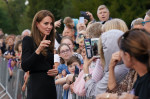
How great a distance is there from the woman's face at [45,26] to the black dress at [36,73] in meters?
0.22

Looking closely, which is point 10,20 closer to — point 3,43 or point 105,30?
point 3,43

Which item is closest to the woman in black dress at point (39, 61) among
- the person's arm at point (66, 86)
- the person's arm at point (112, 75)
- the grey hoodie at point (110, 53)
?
the person's arm at point (66, 86)

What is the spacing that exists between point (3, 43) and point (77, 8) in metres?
30.8

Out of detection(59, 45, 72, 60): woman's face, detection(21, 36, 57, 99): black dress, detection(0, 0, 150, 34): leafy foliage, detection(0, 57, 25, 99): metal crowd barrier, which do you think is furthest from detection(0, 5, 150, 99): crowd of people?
detection(0, 0, 150, 34): leafy foliage

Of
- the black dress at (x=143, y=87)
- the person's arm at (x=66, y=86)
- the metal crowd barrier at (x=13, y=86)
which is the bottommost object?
the metal crowd barrier at (x=13, y=86)

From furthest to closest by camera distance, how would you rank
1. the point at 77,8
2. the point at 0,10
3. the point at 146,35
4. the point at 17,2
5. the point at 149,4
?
1. the point at 17,2
2. the point at 0,10
3. the point at 77,8
4. the point at 149,4
5. the point at 146,35

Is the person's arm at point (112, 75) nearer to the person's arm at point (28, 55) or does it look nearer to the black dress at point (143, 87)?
the black dress at point (143, 87)

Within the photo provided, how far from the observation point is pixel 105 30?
371cm

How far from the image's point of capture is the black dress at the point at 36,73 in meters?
4.58

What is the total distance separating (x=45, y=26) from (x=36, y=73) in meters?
0.66

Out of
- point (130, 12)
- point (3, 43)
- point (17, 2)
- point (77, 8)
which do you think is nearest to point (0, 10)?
point (17, 2)

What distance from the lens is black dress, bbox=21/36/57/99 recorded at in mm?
4578

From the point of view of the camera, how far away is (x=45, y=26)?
4.80m

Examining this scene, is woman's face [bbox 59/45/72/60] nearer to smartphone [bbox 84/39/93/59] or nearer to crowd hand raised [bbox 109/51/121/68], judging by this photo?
smartphone [bbox 84/39/93/59]
